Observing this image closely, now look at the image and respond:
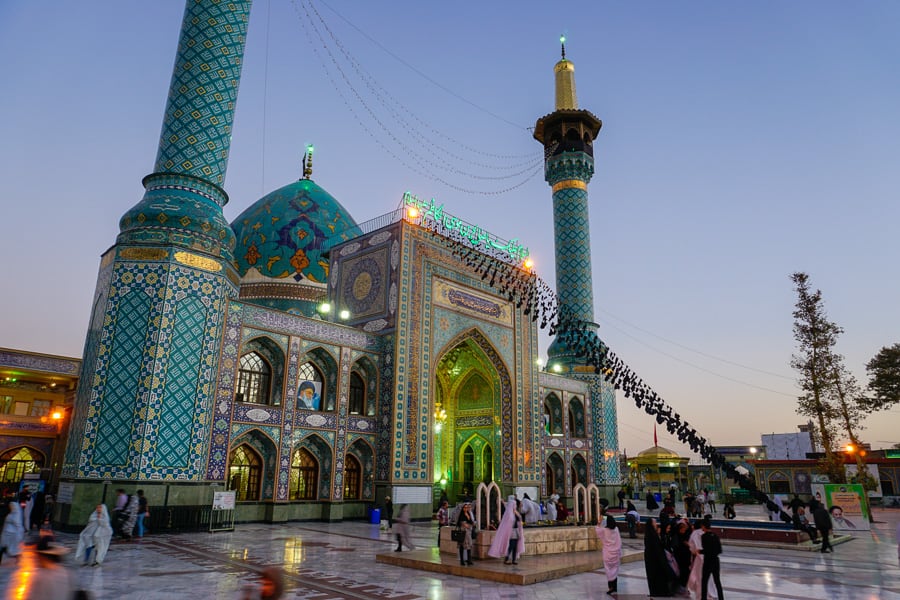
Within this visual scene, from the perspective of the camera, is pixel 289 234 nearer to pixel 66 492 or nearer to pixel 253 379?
pixel 253 379

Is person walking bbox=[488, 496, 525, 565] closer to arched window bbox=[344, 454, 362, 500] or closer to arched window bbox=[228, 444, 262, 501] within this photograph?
arched window bbox=[228, 444, 262, 501]

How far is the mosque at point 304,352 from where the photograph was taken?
13773 millimetres

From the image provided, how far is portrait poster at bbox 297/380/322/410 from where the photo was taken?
1842 centimetres

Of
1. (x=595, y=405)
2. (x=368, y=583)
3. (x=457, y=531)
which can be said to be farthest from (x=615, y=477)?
(x=368, y=583)

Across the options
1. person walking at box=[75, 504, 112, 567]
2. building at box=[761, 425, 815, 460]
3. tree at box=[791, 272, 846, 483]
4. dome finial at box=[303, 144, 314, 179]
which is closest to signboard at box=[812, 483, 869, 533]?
tree at box=[791, 272, 846, 483]

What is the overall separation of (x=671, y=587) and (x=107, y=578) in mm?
7637

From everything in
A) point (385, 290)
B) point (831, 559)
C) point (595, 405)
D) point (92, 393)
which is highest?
point (385, 290)

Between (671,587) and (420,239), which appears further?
(420,239)

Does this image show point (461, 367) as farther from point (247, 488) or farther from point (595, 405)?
point (247, 488)

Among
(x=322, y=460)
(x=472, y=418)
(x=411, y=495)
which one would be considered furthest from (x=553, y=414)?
(x=322, y=460)

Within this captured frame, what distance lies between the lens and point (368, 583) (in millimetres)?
8242

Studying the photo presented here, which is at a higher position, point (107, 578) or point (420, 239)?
point (420, 239)

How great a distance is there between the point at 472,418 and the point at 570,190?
1421cm

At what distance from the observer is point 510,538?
972 cm
